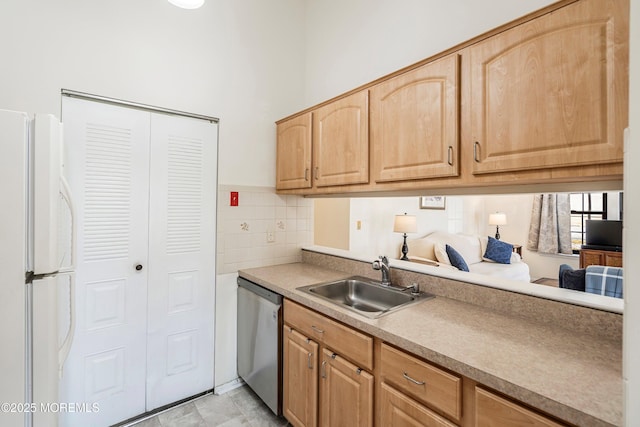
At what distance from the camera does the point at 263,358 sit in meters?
2.04

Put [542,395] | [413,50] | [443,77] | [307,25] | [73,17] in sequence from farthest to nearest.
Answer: [307,25] → [413,50] → [73,17] → [443,77] → [542,395]

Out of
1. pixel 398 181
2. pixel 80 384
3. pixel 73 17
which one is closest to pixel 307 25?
pixel 73 17

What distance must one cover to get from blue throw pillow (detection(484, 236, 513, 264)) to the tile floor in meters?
4.05

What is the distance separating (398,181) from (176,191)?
4.93 ft

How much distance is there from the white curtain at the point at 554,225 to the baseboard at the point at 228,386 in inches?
207

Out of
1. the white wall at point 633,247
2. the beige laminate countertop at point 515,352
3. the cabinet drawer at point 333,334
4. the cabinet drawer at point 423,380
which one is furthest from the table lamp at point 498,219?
the white wall at point 633,247

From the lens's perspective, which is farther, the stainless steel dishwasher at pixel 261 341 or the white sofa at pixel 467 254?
the white sofa at pixel 467 254

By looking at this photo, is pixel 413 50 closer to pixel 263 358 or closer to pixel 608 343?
pixel 608 343

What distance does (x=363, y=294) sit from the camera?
6.77 feet

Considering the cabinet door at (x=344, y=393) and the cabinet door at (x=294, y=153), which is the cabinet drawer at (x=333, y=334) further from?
the cabinet door at (x=294, y=153)

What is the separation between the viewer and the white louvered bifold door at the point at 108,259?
177 centimetres

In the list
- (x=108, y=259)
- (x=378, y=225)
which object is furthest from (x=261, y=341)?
(x=378, y=225)

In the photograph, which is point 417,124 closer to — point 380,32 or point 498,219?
point 380,32

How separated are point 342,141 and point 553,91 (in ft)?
3.63
